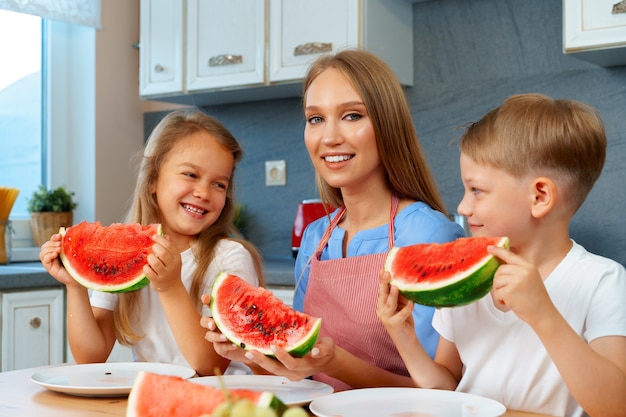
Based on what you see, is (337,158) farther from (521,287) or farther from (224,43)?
(224,43)

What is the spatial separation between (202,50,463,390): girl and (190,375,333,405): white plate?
9.2 inches

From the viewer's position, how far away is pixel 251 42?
341cm

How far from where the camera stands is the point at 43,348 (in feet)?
10.00

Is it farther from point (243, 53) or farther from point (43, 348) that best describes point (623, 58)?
point (43, 348)

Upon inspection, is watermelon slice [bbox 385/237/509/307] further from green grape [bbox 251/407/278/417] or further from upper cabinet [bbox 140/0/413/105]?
upper cabinet [bbox 140/0/413/105]

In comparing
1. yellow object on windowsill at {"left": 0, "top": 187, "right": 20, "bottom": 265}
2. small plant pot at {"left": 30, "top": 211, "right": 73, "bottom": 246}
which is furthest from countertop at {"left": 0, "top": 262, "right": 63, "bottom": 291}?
small plant pot at {"left": 30, "top": 211, "right": 73, "bottom": 246}

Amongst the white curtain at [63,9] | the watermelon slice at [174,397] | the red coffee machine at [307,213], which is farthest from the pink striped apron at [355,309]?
the white curtain at [63,9]

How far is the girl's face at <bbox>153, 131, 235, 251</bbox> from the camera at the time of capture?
203 cm

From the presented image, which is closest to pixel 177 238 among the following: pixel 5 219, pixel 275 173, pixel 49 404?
pixel 49 404

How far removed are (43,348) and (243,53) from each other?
1.50 meters

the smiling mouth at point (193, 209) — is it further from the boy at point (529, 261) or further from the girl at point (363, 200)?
the boy at point (529, 261)

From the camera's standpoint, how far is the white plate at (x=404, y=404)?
1.14 metres

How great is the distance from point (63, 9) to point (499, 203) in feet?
9.72

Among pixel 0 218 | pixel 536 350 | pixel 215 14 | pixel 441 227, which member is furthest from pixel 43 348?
pixel 536 350
